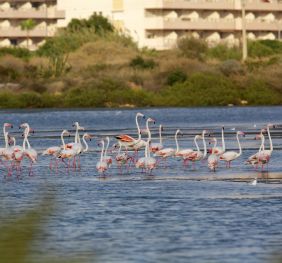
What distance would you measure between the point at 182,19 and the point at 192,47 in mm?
15821

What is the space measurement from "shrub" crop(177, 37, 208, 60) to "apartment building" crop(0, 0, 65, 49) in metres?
26.8

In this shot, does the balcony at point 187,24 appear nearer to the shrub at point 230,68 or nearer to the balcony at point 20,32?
the balcony at point 20,32

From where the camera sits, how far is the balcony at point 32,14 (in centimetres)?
11819

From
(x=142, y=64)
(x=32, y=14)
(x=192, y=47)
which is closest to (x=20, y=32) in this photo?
(x=32, y=14)

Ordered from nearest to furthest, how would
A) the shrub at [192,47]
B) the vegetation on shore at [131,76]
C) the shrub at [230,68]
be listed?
1. the vegetation on shore at [131,76]
2. the shrub at [230,68]
3. the shrub at [192,47]

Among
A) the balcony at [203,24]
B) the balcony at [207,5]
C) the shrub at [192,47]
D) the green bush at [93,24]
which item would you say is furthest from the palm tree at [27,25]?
the shrub at [192,47]

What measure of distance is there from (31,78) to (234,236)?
224 ft

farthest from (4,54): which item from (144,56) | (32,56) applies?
(144,56)

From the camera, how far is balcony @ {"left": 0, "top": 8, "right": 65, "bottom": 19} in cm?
11819

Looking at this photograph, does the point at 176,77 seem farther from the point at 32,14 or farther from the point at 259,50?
the point at 32,14

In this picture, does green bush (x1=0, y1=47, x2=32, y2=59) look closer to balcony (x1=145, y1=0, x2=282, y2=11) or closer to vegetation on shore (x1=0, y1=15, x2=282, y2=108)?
vegetation on shore (x1=0, y1=15, x2=282, y2=108)

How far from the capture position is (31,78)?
80.8 metres

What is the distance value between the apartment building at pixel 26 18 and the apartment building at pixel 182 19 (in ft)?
35.5

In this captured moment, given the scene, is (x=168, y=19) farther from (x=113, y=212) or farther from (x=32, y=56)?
(x=113, y=212)
